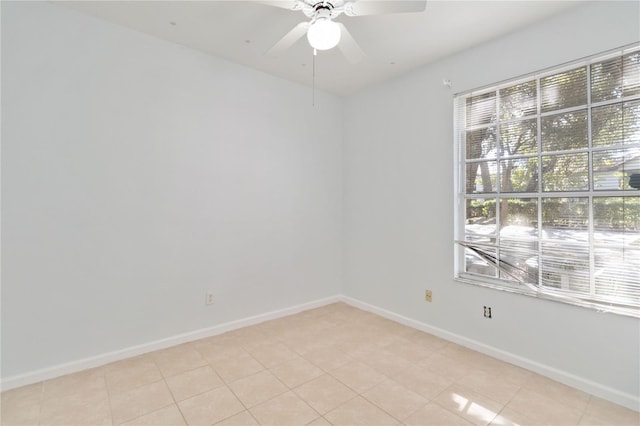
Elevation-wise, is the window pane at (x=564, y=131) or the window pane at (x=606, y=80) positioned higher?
the window pane at (x=606, y=80)

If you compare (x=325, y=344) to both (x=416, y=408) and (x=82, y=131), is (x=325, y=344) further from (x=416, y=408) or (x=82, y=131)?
(x=82, y=131)

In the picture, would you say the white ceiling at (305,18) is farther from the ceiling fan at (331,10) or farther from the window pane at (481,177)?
the window pane at (481,177)

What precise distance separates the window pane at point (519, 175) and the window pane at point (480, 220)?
0.20 meters

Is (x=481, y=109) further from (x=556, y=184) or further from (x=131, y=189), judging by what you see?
(x=131, y=189)

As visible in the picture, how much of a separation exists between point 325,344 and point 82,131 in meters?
2.79

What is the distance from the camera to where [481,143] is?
2889mm

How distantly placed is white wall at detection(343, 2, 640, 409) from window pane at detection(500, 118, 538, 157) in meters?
0.43

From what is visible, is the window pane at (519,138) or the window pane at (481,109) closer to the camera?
the window pane at (519,138)

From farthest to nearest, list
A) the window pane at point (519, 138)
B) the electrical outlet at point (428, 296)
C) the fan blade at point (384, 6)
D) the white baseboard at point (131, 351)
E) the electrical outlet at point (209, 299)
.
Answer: the electrical outlet at point (428, 296), the electrical outlet at point (209, 299), the window pane at point (519, 138), the white baseboard at point (131, 351), the fan blade at point (384, 6)

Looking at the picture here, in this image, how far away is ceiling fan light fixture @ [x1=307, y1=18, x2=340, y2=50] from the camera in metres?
1.76

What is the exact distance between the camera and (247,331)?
3219 mm

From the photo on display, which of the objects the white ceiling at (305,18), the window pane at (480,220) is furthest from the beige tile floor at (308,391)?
the white ceiling at (305,18)

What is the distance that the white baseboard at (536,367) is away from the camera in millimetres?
2070

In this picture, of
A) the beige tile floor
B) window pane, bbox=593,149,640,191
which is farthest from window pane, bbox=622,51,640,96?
the beige tile floor
